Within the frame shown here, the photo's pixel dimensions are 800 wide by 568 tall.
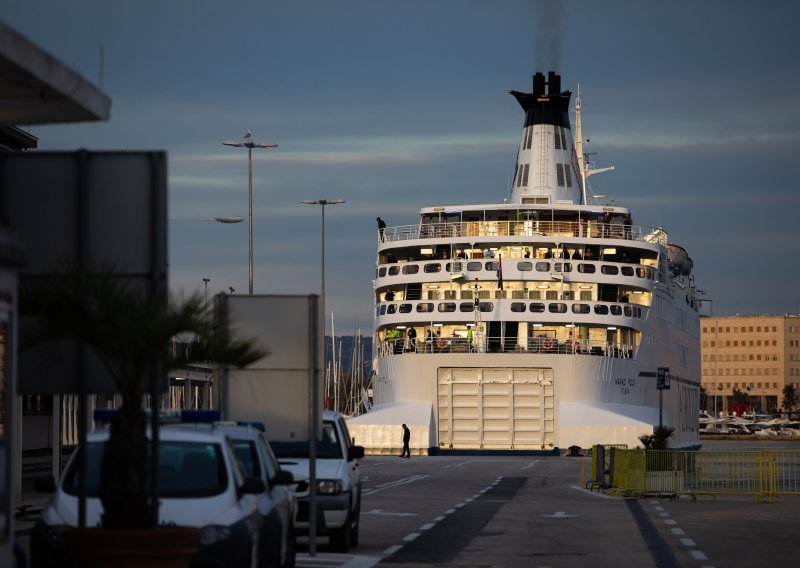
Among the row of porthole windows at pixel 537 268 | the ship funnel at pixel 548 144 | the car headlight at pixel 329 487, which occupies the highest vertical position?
the ship funnel at pixel 548 144

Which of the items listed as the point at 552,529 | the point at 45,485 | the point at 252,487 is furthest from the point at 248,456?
the point at 552,529

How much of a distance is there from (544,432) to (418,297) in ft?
31.7

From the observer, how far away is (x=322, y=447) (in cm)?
2098

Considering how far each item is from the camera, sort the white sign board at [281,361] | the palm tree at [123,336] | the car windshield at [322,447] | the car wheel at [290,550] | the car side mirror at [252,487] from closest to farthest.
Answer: the palm tree at [123,336], the car side mirror at [252,487], the car wheel at [290,550], the white sign board at [281,361], the car windshield at [322,447]

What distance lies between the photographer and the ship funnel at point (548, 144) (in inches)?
3371

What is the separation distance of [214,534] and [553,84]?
75.3m

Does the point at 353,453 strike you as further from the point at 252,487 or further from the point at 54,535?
the point at 54,535

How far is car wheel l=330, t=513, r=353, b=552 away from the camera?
1948 cm

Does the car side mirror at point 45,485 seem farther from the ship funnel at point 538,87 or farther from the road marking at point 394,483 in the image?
the ship funnel at point 538,87

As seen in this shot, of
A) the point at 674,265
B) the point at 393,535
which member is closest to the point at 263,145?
the point at 393,535

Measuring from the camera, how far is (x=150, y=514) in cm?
1112

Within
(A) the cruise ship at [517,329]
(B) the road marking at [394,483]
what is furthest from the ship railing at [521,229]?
(B) the road marking at [394,483]

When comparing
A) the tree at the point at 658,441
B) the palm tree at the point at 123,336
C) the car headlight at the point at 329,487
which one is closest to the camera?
A: the palm tree at the point at 123,336

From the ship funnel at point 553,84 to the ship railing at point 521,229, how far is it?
403 inches
